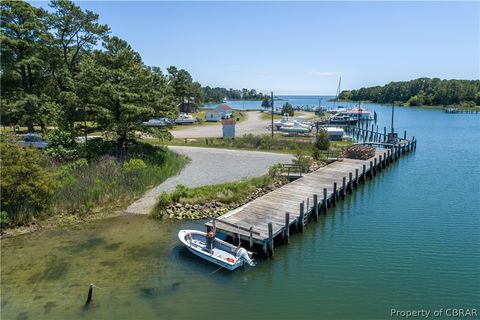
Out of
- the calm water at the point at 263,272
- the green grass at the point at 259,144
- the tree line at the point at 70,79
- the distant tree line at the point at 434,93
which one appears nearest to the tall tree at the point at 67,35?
→ the tree line at the point at 70,79

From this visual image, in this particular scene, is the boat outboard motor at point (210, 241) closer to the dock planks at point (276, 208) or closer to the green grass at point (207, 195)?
the dock planks at point (276, 208)

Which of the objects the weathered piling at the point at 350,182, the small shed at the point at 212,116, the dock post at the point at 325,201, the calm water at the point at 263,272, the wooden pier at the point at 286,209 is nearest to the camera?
the calm water at the point at 263,272

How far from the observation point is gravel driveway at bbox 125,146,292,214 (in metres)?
24.4

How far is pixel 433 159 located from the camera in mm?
41656

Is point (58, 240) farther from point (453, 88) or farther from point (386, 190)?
point (453, 88)

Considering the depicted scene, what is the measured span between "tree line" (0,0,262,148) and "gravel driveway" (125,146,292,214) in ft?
17.4

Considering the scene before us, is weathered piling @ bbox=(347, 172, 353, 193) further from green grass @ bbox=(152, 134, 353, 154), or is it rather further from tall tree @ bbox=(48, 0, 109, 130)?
tall tree @ bbox=(48, 0, 109, 130)

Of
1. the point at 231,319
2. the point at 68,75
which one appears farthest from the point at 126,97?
the point at 231,319

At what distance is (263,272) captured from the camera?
15.6 meters

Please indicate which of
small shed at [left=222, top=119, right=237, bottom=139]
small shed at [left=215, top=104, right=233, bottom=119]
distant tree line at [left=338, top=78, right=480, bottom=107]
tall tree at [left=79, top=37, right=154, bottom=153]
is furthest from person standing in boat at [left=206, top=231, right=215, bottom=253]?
distant tree line at [left=338, top=78, right=480, bottom=107]

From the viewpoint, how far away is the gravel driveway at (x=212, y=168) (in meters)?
24.4

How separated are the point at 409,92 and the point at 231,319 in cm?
17538

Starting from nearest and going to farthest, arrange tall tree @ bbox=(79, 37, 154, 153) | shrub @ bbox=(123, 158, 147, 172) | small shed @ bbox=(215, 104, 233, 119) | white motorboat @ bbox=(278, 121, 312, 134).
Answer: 1. shrub @ bbox=(123, 158, 147, 172)
2. tall tree @ bbox=(79, 37, 154, 153)
3. white motorboat @ bbox=(278, 121, 312, 134)
4. small shed @ bbox=(215, 104, 233, 119)

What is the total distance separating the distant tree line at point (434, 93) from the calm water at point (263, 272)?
13021 centimetres
